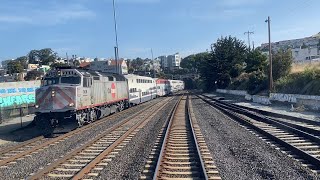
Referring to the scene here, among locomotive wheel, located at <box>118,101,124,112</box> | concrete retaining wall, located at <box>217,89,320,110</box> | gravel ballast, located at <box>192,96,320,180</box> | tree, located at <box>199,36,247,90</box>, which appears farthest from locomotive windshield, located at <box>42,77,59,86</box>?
tree, located at <box>199,36,247,90</box>

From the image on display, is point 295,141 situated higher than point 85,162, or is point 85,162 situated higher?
point 295,141

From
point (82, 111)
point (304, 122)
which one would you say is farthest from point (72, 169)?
point (304, 122)

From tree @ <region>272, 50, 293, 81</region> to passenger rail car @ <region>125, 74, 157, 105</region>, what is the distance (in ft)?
55.4

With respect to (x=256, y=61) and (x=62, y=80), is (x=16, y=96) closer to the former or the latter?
(x=62, y=80)

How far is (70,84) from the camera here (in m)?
19.1

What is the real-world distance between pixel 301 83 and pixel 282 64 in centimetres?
930

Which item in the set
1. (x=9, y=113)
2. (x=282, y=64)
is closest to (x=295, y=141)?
(x=9, y=113)

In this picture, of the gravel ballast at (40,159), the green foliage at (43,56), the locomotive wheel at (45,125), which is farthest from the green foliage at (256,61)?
the green foliage at (43,56)

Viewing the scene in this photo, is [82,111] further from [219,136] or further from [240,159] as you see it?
[240,159]

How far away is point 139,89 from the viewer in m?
43.4

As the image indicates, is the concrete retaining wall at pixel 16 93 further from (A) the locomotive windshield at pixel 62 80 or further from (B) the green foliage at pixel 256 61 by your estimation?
(B) the green foliage at pixel 256 61

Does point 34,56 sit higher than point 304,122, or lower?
higher

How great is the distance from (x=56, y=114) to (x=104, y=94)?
632 cm

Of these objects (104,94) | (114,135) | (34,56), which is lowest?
(114,135)
